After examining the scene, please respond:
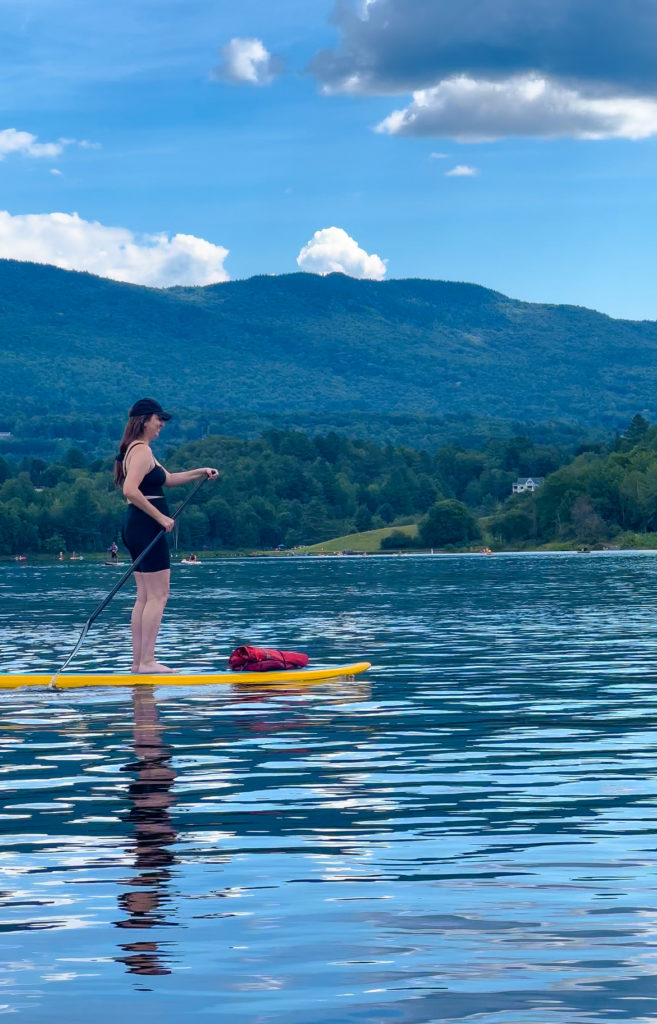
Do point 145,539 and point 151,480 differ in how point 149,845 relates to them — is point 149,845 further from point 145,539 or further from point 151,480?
point 151,480

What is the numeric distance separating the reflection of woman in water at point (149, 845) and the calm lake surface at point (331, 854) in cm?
3

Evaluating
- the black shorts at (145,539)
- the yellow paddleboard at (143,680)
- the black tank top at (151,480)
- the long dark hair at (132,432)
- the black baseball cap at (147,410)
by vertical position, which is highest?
the black baseball cap at (147,410)

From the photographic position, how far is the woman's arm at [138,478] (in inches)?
804

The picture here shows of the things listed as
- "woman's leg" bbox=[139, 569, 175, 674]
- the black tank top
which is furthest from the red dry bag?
the black tank top

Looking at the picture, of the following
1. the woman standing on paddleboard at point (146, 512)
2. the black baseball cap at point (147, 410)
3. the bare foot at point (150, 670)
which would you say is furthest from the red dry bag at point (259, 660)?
the black baseball cap at point (147, 410)

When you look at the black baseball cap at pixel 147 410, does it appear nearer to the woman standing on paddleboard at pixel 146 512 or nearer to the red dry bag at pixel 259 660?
the woman standing on paddleboard at pixel 146 512

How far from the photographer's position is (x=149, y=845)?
412 inches

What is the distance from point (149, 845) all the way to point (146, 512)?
10.3m

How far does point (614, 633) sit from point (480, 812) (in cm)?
2526

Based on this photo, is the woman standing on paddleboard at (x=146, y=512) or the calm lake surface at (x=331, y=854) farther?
the woman standing on paddleboard at (x=146, y=512)

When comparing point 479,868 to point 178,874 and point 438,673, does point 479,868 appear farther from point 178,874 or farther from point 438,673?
point 438,673

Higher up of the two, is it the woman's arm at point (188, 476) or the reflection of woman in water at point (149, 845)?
the woman's arm at point (188, 476)

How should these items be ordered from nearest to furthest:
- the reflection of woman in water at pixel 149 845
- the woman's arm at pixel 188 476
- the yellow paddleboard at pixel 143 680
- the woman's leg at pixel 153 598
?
the reflection of woman in water at pixel 149 845, the woman's leg at pixel 153 598, the woman's arm at pixel 188 476, the yellow paddleboard at pixel 143 680

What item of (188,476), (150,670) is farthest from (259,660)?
(188,476)
